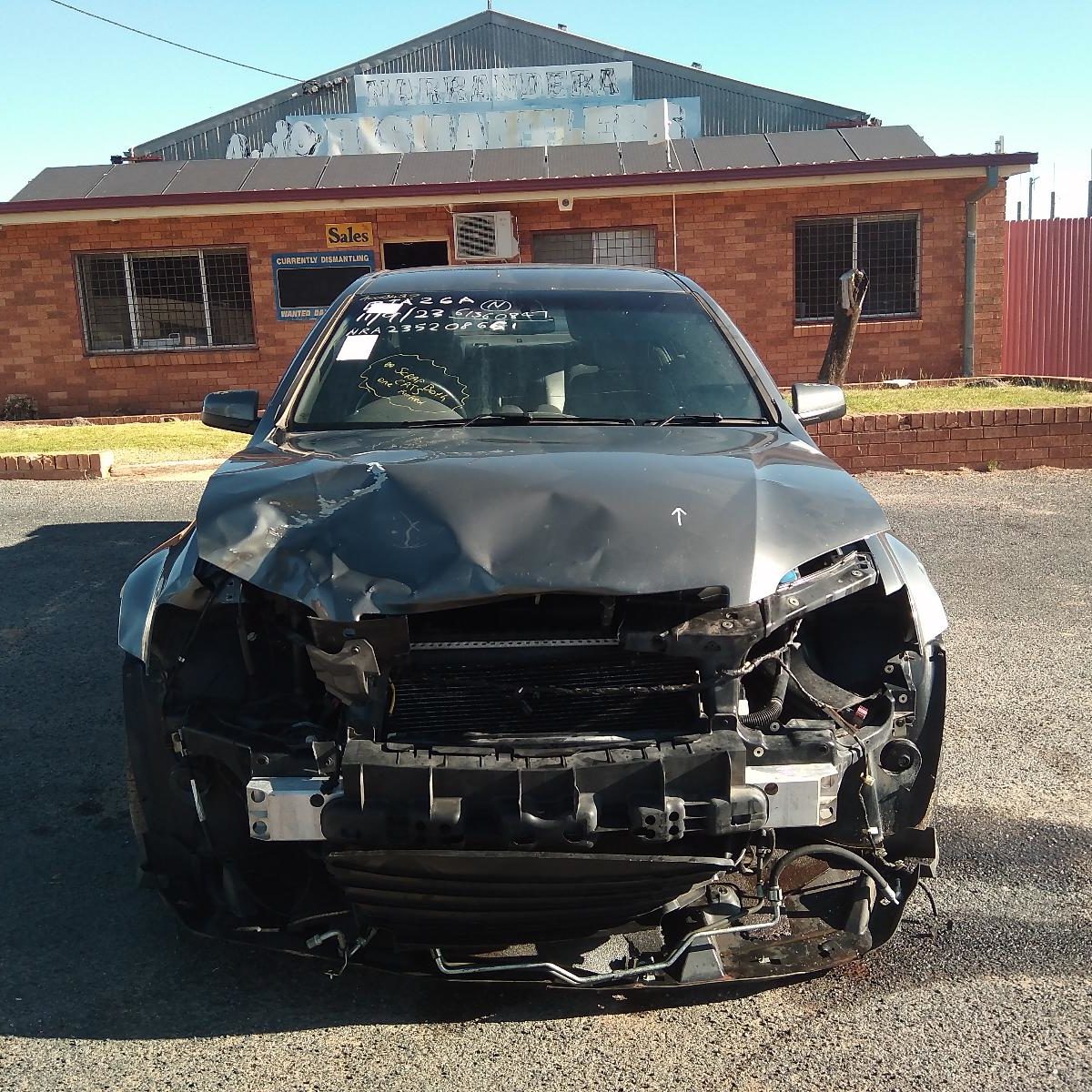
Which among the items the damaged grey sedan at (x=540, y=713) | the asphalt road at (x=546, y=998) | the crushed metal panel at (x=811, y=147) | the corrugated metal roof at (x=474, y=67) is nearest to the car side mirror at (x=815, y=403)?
the damaged grey sedan at (x=540, y=713)

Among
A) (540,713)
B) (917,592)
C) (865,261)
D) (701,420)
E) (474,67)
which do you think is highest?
(474,67)

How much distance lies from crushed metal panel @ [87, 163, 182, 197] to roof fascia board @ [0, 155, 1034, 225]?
0.81m

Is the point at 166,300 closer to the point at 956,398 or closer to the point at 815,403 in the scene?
the point at 956,398

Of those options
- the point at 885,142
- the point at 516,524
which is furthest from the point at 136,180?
the point at 516,524

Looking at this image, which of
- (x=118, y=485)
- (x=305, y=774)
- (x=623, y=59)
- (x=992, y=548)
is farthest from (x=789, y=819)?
(x=623, y=59)

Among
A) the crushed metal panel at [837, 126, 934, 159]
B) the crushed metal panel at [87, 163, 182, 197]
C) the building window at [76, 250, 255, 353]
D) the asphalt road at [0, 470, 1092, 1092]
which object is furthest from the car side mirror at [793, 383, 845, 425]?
the crushed metal panel at [87, 163, 182, 197]

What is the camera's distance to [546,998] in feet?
8.68

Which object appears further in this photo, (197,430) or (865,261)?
(865,261)

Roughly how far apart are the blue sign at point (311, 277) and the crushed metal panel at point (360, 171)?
100 cm

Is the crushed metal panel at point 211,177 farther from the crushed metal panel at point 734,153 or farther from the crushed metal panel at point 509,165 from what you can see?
the crushed metal panel at point 734,153

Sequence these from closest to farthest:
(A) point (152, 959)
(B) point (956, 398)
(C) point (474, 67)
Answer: (A) point (152, 959) → (B) point (956, 398) → (C) point (474, 67)

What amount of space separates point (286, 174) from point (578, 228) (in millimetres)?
4661

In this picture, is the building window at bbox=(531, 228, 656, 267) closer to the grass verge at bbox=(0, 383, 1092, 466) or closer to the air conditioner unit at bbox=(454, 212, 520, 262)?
the air conditioner unit at bbox=(454, 212, 520, 262)

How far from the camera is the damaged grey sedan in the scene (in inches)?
90.9
